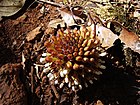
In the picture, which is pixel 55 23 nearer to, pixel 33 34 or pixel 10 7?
pixel 33 34

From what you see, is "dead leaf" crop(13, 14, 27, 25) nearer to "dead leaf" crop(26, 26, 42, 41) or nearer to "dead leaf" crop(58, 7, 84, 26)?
"dead leaf" crop(26, 26, 42, 41)

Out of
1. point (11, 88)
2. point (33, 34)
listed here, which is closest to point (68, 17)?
point (33, 34)

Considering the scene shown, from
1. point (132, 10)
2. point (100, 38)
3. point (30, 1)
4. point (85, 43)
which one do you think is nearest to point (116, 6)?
point (132, 10)

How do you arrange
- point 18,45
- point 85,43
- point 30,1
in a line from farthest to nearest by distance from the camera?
point 30,1, point 18,45, point 85,43

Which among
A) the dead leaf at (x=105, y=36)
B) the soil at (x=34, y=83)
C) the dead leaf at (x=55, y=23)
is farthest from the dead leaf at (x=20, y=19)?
the dead leaf at (x=105, y=36)

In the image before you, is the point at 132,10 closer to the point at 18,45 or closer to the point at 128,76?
the point at 128,76
